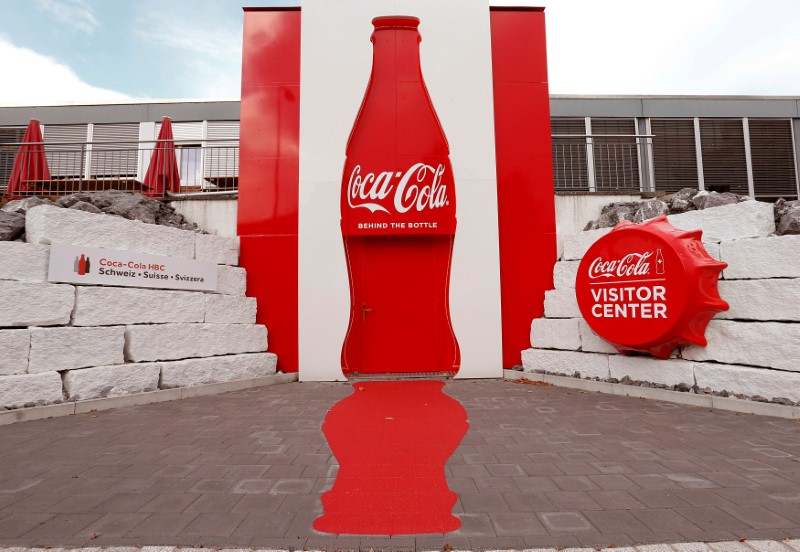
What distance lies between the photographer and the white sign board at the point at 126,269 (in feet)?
17.5

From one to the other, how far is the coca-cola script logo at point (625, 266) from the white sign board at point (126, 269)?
5.80 meters

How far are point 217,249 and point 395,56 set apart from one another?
452 cm

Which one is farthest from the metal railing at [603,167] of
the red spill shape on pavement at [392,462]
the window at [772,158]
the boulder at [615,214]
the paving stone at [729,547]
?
the paving stone at [729,547]

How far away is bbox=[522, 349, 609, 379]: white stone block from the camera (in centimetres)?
642

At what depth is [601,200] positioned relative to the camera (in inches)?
317

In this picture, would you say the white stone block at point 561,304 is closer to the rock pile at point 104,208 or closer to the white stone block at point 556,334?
the white stone block at point 556,334

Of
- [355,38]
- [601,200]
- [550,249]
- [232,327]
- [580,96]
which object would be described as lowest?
[232,327]

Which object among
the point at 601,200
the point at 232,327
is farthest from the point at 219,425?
the point at 601,200

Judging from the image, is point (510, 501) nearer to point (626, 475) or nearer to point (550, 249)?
point (626, 475)

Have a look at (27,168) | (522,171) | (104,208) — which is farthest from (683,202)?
(27,168)

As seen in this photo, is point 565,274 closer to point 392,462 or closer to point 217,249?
point 392,462

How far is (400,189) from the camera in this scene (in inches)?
289

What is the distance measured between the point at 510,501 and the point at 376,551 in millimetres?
951

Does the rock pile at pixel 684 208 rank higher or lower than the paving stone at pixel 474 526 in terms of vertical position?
higher
